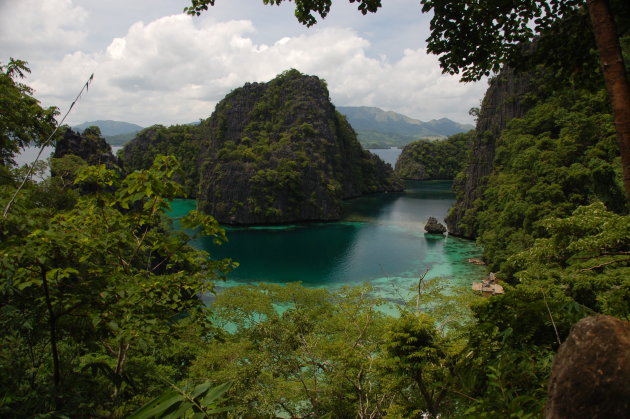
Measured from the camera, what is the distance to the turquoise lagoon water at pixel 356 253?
25.3 metres

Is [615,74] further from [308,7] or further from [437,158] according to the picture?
[437,158]

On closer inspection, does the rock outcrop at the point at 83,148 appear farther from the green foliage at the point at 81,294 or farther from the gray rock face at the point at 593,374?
the gray rock face at the point at 593,374

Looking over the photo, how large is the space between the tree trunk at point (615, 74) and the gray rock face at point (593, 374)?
2.80ft

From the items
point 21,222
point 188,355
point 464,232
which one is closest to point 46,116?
point 188,355

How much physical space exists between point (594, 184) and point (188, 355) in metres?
21.3

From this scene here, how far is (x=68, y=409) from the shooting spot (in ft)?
6.36

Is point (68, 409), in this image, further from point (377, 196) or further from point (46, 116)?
point (377, 196)

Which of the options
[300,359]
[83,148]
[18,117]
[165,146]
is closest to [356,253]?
[300,359]

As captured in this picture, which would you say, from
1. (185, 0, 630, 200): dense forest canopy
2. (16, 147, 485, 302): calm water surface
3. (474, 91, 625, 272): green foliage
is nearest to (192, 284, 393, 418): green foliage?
(185, 0, 630, 200): dense forest canopy

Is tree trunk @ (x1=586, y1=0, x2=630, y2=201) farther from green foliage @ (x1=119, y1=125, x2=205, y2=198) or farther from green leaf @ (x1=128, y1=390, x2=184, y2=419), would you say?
green foliage @ (x1=119, y1=125, x2=205, y2=198)

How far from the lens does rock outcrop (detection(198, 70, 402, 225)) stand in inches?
1775

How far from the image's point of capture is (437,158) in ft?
268

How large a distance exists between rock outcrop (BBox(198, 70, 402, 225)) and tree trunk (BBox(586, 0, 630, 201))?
42.5 m

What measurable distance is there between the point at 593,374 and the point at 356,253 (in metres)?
30.6
